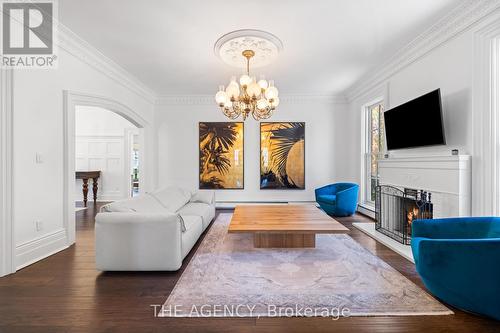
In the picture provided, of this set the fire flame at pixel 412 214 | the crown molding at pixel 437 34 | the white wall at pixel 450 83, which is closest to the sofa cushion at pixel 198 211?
the fire flame at pixel 412 214

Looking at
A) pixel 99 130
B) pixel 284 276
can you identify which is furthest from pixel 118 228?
pixel 99 130

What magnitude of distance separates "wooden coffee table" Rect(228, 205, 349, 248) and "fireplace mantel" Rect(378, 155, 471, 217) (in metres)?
1.20

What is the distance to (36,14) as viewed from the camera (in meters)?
2.81

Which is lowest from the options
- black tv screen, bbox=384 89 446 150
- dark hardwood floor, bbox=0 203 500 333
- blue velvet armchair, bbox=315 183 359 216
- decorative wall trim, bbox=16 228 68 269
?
dark hardwood floor, bbox=0 203 500 333

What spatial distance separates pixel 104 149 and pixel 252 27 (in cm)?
637

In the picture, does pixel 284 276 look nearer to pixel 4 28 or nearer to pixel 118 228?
pixel 118 228

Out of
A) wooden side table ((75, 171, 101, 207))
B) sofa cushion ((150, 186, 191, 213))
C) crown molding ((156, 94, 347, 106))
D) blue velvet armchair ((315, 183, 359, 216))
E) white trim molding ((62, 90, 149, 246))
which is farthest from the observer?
wooden side table ((75, 171, 101, 207))

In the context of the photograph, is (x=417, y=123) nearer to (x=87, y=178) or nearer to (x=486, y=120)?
(x=486, y=120)

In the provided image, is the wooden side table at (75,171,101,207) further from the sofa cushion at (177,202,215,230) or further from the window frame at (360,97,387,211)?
the window frame at (360,97,387,211)

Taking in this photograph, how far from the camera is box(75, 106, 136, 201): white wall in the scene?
7.48m

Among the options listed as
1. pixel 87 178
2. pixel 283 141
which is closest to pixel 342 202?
pixel 283 141

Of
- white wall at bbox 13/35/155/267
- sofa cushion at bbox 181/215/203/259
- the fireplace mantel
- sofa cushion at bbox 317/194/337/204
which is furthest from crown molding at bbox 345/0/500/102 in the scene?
white wall at bbox 13/35/155/267

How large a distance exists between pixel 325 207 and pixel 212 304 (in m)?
3.84

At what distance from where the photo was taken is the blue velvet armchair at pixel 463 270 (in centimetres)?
168
